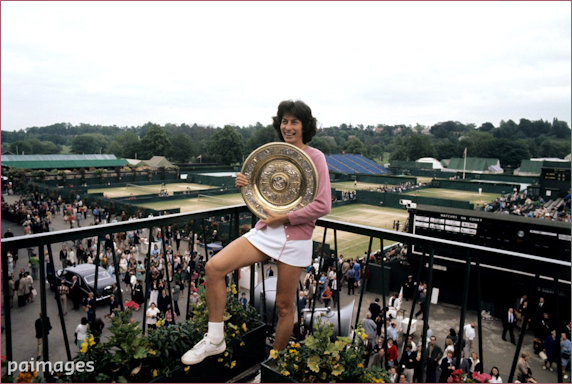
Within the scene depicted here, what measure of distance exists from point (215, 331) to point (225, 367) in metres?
0.50

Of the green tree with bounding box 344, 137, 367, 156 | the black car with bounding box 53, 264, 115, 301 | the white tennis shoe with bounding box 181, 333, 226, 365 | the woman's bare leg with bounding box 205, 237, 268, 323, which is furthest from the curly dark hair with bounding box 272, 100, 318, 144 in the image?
the green tree with bounding box 344, 137, 367, 156

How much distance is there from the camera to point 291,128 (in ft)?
9.84

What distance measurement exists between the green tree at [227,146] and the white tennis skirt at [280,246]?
78.7 metres

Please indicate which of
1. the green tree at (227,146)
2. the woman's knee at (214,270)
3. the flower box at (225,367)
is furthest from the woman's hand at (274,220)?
the green tree at (227,146)

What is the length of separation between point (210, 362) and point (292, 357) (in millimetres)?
733

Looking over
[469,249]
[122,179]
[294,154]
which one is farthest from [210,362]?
[122,179]

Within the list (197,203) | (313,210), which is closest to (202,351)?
(313,210)

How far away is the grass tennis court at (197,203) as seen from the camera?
106 ft

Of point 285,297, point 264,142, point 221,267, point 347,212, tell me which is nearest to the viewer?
point 221,267

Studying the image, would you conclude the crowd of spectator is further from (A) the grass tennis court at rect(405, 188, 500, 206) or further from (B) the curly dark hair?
(B) the curly dark hair

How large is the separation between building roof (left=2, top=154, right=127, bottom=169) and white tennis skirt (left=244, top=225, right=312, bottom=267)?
51.8 metres

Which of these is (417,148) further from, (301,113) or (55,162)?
(301,113)

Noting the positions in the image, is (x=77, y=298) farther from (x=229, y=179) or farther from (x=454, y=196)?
(x=454, y=196)

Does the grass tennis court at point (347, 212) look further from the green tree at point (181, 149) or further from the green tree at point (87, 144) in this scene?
the green tree at point (87, 144)
